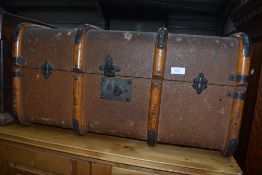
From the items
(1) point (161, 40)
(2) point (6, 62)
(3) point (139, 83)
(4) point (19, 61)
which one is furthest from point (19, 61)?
Answer: (1) point (161, 40)

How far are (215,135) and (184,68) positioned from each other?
0.38 m

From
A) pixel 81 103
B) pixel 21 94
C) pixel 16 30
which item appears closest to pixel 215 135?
pixel 81 103

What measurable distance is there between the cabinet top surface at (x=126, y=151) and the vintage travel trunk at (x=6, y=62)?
113mm

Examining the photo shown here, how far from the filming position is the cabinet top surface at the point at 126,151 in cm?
86

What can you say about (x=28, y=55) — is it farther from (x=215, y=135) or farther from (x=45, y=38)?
(x=215, y=135)

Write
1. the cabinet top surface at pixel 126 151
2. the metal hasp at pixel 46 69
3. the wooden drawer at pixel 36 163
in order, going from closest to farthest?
the cabinet top surface at pixel 126 151, the wooden drawer at pixel 36 163, the metal hasp at pixel 46 69

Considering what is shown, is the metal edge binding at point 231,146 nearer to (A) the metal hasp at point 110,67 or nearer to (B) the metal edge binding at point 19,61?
(A) the metal hasp at point 110,67

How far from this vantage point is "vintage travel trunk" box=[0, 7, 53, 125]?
3.62 ft

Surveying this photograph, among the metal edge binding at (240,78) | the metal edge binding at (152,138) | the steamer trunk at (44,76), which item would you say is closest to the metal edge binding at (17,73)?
the steamer trunk at (44,76)

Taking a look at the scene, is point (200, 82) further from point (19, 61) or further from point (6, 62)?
point (6, 62)

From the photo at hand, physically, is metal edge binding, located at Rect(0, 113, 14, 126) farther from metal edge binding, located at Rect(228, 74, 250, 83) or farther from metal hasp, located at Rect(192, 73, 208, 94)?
metal edge binding, located at Rect(228, 74, 250, 83)

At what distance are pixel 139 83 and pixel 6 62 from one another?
847 millimetres

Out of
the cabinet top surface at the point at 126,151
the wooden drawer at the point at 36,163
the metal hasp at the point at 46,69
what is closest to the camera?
the cabinet top surface at the point at 126,151

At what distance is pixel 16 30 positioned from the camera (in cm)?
111
